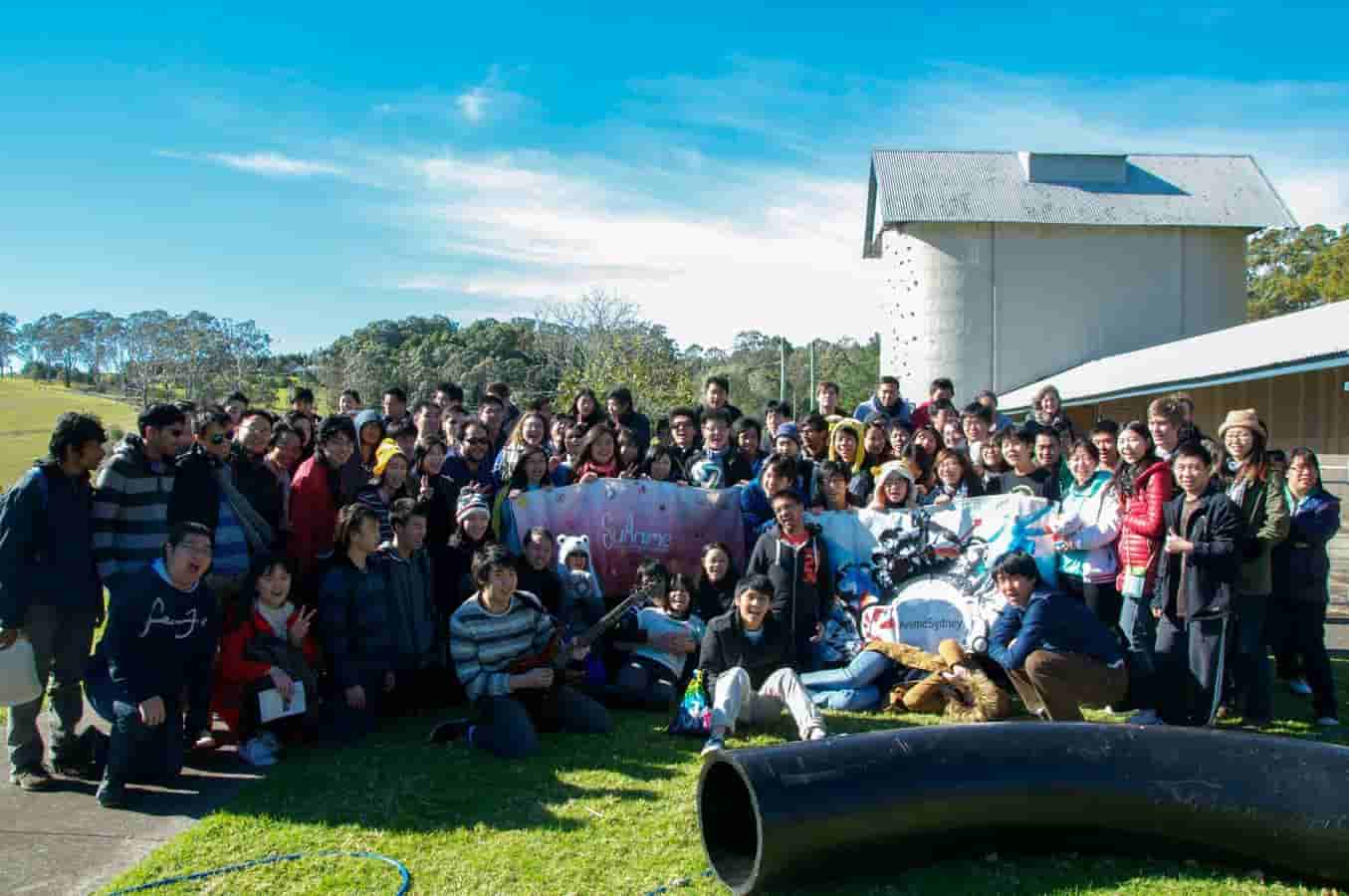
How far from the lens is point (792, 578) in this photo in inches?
280

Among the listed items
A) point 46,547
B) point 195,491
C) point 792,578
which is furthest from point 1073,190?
point 46,547

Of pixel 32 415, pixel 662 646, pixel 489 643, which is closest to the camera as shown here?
pixel 489 643

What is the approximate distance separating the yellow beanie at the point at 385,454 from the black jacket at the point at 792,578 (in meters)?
2.83

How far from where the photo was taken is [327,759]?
19.5 feet

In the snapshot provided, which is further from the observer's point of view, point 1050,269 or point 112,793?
point 1050,269

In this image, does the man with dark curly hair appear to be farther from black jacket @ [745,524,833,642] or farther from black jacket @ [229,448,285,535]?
black jacket @ [745,524,833,642]

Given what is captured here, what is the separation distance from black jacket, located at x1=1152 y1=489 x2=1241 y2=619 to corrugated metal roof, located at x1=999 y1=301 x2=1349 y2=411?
5.19 meters

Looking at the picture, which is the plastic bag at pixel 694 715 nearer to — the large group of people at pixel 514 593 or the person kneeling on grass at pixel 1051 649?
the large group of people at pixel 514 593

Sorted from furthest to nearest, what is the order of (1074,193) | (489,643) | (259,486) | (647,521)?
(1074,193) → (647,521) → (259,486) → (489,643)

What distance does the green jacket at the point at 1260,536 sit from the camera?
632 centimetres

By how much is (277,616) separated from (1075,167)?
31.1 m

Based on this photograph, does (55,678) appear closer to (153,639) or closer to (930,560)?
(153,639)

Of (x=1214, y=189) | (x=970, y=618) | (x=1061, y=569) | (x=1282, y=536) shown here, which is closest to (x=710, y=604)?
(x=970, y=618)

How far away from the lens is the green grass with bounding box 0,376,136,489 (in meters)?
34.9
